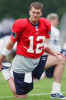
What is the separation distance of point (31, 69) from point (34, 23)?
755 millimetres

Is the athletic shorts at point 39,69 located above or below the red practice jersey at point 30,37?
below

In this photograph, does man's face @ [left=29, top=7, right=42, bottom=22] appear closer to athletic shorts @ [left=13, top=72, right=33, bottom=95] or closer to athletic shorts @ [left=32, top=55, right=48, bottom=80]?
athletic shorts @ [left=32, top=55, right=48, bottom=80]

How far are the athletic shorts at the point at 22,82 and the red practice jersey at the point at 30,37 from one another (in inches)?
13.0

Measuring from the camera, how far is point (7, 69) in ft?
28.9

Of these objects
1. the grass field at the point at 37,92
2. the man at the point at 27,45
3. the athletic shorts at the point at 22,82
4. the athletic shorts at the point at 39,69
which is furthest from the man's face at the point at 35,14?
the grass field at the point at 37,92

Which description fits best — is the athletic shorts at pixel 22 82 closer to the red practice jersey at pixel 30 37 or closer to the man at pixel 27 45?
the man at pixel 27 45

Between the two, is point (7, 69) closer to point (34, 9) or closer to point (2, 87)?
point (34, 9)

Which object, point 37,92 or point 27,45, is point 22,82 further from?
point 37,92

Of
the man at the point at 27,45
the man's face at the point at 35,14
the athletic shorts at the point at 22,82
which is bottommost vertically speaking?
the athletic shorts at the point at 22,82

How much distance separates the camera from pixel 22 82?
872 centimetres

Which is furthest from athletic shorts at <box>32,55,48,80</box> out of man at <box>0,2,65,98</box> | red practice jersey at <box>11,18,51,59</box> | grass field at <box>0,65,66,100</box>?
grass field at <box>0,65,66,100</box>

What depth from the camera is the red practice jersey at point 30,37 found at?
27.6ft

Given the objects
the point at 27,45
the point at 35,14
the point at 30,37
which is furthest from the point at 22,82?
the point at 35,14

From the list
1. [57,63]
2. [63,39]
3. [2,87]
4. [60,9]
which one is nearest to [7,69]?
[57,63]
